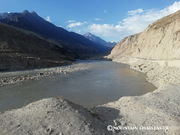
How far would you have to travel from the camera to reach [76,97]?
14297 millimetres

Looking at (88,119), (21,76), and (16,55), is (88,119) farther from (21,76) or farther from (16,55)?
(16,55)

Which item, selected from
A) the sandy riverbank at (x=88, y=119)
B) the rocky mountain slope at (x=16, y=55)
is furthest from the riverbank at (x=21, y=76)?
the sandy riverbank at (x=88, y=119)

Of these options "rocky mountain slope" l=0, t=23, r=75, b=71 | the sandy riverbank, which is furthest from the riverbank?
the sandy riverbank

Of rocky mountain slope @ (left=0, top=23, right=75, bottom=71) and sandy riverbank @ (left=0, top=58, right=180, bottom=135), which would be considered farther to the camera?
rocky mountain slope @ (left=0, top=23, right=75, bottom=71)

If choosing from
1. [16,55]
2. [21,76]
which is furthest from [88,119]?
[16,55]

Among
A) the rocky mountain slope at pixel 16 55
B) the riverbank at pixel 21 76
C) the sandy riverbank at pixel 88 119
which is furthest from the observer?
the rocky mountain slope at pixel 16 55

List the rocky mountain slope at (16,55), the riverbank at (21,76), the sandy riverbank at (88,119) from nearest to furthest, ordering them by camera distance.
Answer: the sandy riverbank at (88,119), the riverbank at (21,76), the rocky mountain slope at (16,55)

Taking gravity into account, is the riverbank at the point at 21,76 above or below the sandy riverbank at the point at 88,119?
below

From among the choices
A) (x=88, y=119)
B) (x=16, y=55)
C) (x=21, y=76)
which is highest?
(x=16, y=55)

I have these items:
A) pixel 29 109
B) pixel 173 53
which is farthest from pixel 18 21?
pixel 29 109

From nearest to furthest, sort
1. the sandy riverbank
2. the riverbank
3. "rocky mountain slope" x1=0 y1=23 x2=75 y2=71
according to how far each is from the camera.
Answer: the sandy riverbank < the riverbank < "rocky mountain slope" x1=0 y1=23 x2=75 y2=71

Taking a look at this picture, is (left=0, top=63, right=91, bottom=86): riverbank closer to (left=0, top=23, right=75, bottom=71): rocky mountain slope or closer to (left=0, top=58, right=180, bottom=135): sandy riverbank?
(left=0, top=23, right=75, bottom=71): rocky mountain slope

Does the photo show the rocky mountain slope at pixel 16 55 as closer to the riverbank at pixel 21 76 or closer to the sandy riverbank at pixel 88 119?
the riverbank at pixel 21 76

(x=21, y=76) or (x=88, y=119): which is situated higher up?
(x=88, y=119)
